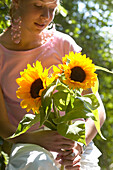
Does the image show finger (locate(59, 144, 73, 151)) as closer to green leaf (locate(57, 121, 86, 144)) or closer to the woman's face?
green leaf (locate(57, 121, 86, 144))

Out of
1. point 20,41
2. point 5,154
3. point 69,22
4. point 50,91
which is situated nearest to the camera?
point 50,91

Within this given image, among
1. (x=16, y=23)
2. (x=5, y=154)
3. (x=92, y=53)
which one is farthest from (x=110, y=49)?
(x=16, y=23)

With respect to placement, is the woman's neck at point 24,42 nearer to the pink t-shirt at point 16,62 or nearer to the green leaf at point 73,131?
the pink t-shirt at point 16,62

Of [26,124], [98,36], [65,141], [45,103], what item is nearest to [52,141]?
[65,141]

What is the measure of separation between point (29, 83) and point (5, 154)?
129 centimetres

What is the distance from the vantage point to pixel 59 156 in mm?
1620

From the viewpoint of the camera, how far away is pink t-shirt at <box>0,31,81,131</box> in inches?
77.4

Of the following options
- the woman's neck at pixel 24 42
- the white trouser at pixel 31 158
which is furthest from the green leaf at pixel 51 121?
the woman's neck at pixel 24 42

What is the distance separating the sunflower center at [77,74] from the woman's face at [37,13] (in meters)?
0.49

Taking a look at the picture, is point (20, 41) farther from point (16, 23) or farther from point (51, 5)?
point (51, 5)

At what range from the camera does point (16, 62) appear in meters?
1.98

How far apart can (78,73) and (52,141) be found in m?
0.38

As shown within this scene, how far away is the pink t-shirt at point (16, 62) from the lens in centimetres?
197

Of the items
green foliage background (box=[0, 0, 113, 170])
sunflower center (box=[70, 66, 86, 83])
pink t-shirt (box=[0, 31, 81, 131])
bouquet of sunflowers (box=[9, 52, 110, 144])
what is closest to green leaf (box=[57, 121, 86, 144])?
bouquet of sunflowers (box=[9, 52, 110, 144])
